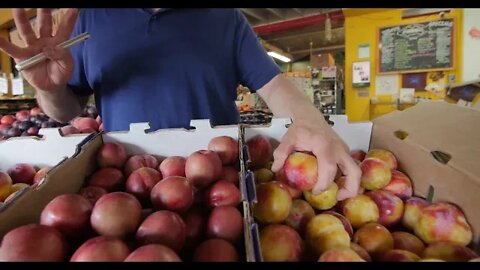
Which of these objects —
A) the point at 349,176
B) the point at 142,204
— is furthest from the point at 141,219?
the point at 349,176

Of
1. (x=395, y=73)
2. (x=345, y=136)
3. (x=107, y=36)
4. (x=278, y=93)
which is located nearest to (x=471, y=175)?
(x=345, y=136)

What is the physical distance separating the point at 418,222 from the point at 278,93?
19.9 inches

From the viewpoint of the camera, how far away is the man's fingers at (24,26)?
1.44 feet

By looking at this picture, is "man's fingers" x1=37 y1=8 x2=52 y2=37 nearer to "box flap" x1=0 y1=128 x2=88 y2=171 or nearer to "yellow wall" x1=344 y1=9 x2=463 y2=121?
"box flap" x1=0 y1=128 x2=88 y2=171

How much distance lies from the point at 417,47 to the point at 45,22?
4424 millimetres

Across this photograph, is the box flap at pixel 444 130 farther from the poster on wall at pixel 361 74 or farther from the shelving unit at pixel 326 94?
the shelving unit at pixel 326 94

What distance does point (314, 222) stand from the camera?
0.68m

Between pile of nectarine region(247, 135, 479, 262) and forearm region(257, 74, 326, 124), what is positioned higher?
forearm region(257, 74, 326, 124)

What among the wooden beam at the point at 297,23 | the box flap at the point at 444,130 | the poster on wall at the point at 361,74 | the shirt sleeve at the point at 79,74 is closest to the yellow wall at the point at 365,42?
the poster on wall at the point at 361,74

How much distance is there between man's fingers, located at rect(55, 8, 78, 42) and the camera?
45cm

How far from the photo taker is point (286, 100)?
3.20ft

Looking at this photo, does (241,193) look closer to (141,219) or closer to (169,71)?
(141,219)

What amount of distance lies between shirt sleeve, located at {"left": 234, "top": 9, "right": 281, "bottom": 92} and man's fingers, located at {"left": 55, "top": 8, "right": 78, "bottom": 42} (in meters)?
0.64

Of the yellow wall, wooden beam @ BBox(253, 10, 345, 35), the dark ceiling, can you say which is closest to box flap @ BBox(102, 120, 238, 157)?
the yellow wall
